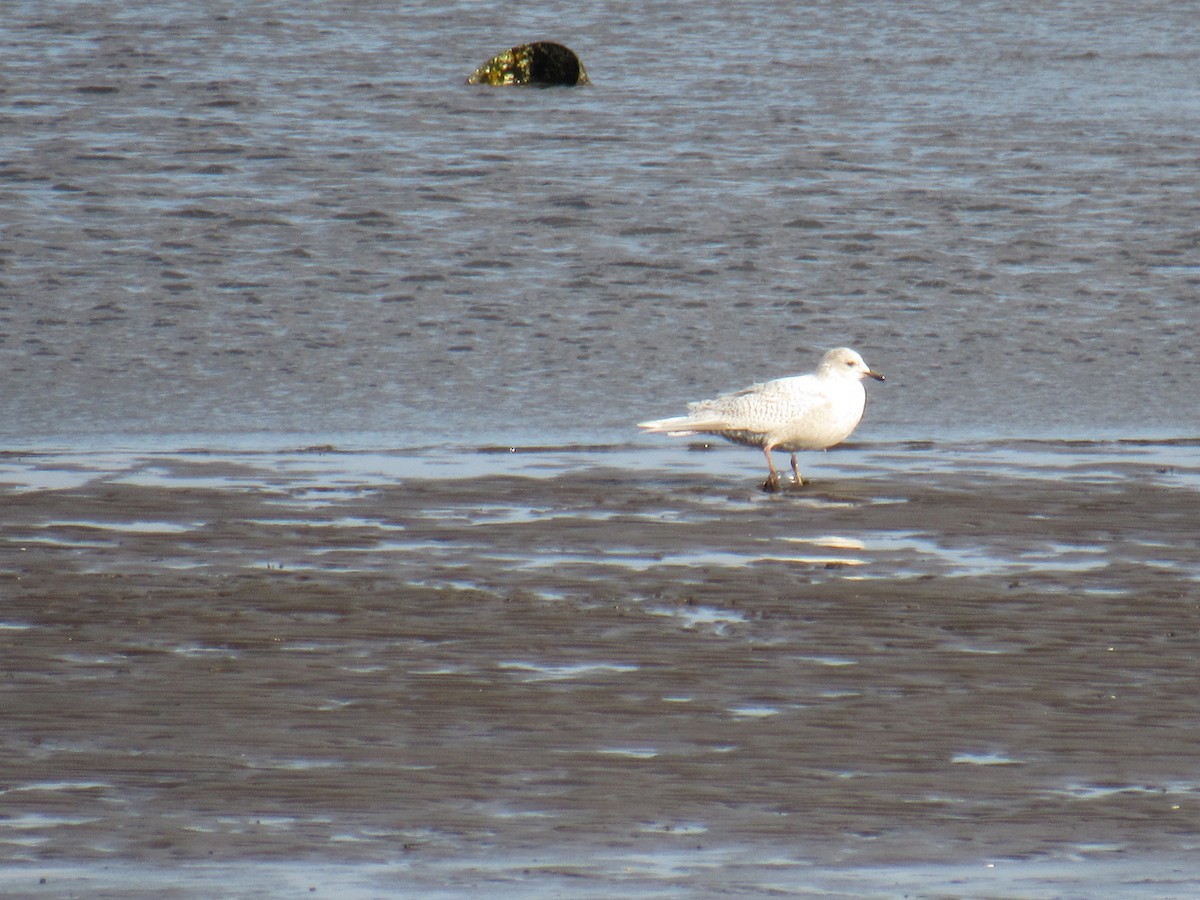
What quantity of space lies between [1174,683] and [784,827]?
5.43 ft

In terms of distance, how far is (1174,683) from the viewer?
20.5 ft

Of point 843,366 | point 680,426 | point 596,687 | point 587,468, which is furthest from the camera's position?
point 843,366

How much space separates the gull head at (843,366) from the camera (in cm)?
1052

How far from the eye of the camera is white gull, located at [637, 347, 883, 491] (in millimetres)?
10102

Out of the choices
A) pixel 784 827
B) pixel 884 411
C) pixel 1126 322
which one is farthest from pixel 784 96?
pixel 784 827

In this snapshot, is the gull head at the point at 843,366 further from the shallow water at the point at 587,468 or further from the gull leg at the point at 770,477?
the gull leg at the point at 770,477

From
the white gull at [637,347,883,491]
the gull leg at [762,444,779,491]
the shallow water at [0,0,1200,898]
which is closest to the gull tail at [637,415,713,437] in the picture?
the white gull at [637,347,883,491]

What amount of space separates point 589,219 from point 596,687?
1044 centimetres

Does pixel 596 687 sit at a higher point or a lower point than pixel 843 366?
higher

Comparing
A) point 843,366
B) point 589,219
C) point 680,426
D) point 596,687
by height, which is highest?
point 596,687

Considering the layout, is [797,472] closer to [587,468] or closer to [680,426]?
[680,426]

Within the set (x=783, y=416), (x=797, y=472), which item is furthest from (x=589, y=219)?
(x=797, y=472)

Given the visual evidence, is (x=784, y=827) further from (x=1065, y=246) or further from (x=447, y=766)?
(x=1065, y=246)

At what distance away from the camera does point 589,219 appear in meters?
16.4
